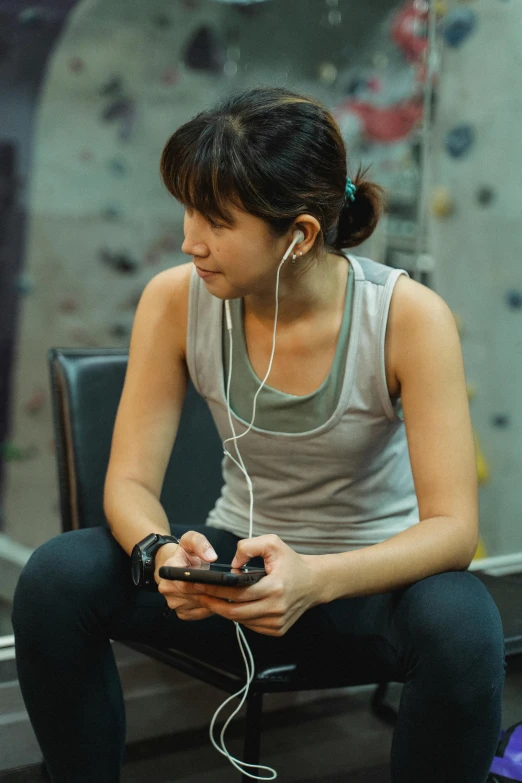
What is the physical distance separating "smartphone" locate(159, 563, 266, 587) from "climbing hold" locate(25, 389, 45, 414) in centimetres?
123

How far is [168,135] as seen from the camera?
209 centimetres

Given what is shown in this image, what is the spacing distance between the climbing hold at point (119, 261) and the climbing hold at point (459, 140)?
3.05ft

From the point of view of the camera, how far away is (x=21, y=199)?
1.96 metres

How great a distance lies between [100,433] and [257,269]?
18.1 inches

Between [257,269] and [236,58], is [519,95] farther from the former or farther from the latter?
[257,269]

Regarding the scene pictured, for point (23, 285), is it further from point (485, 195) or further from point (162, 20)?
point (485, 195)

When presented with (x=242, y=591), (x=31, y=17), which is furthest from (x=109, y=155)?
(x=242, y=591)

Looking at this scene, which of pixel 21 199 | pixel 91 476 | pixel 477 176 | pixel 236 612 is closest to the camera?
pixel 236 612

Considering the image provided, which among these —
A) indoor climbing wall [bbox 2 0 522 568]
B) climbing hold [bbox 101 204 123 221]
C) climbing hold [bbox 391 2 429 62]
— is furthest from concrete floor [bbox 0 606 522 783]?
climbing hold [bbox 391 2 429 62]

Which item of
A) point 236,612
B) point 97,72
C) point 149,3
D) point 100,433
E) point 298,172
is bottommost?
point 236,612

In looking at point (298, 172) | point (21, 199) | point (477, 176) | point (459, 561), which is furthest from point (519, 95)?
point (459, 561)

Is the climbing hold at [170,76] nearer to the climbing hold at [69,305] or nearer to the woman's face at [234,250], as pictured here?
the climbing hold at [69,305]

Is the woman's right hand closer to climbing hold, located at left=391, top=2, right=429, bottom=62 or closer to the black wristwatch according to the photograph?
the black wristwatch

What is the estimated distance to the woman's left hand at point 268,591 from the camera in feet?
2.91
